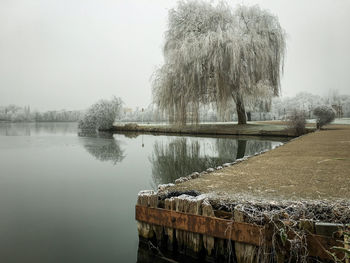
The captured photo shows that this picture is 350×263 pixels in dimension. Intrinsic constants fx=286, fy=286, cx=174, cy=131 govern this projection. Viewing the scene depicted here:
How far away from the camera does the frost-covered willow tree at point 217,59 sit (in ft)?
53.1

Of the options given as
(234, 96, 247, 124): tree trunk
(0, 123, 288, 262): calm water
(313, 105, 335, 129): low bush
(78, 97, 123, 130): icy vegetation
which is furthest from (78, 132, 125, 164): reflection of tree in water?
(78, 97, 123, 130): icy vegetation

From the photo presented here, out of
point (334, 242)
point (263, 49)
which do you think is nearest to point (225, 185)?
point (334, 242)

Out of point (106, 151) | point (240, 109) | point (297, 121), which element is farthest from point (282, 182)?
point (240, 109)

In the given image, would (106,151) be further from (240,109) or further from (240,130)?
(240,109)

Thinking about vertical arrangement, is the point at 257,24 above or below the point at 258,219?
above

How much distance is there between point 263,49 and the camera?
664 inches

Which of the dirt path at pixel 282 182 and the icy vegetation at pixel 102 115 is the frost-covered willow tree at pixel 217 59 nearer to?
the icy vegetation at pixel 102 115

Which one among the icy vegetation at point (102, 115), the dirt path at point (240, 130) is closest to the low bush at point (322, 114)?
the dirt path at point (240, 130)

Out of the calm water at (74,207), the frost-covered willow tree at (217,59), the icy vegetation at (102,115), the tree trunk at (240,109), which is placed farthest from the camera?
the icy vegetation at (102,115)

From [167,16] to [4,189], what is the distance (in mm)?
16847

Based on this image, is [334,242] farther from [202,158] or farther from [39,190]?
[202,158]

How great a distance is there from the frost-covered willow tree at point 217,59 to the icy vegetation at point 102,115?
1116 cm

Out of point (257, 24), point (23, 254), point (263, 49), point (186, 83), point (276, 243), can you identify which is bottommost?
point (23, 254)

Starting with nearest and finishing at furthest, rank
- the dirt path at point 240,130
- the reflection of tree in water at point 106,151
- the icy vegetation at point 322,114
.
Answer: the reflection of tree in water at point 106,151 → the dirt path at point 240,130 → the icy vegetation at point 322,114
